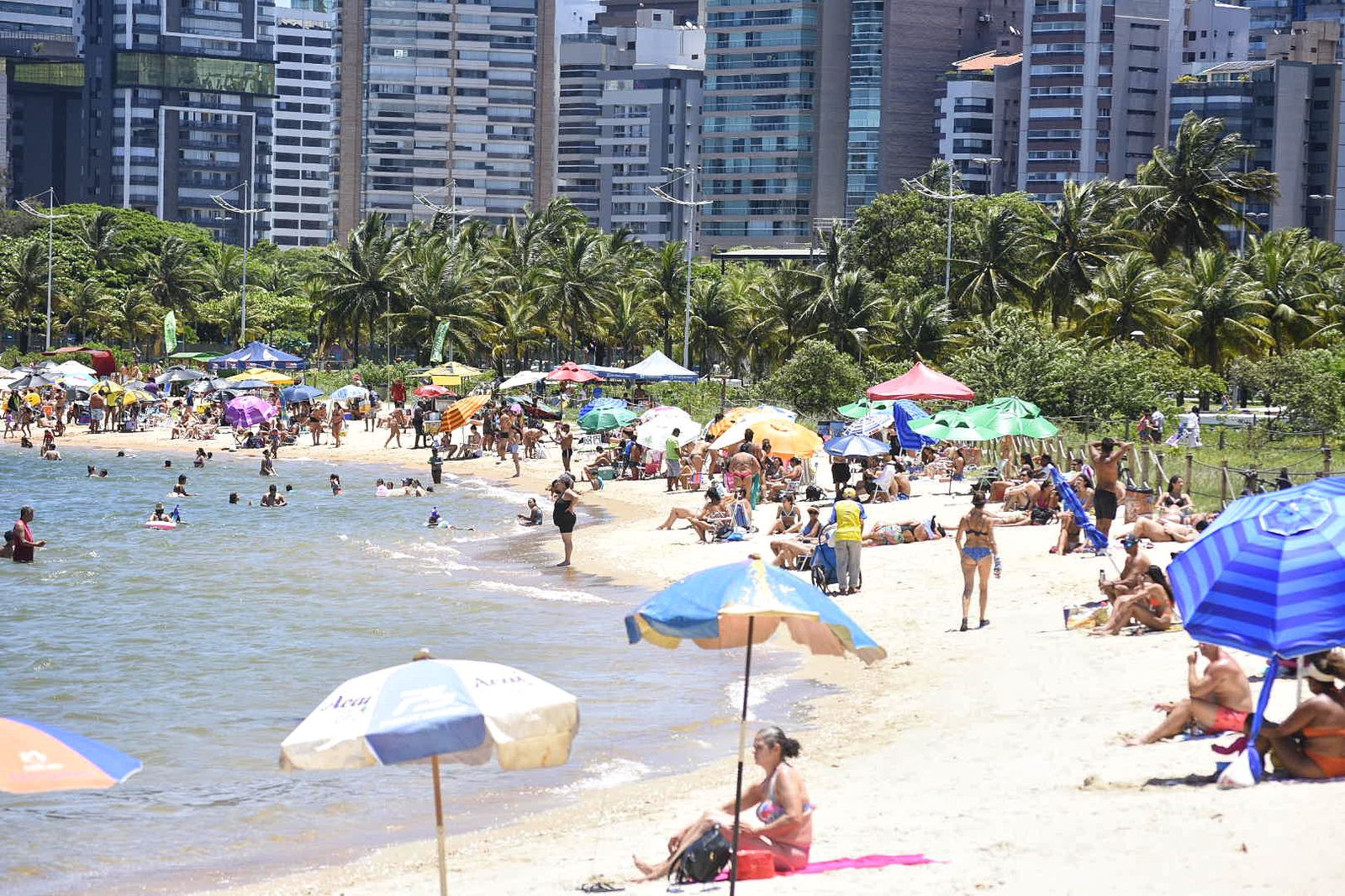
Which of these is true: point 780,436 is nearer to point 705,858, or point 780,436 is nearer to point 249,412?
point 705,858

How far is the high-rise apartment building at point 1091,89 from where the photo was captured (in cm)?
11531

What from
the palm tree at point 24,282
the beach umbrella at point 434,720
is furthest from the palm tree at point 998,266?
the beach umbrella at point 434,720

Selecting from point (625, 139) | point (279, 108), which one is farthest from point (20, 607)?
point (279, 108)

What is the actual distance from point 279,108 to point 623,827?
6749 inches

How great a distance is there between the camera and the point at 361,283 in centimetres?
6712

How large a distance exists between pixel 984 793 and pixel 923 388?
2304cm

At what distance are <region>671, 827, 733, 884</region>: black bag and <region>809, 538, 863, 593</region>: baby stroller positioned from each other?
38.9 ft

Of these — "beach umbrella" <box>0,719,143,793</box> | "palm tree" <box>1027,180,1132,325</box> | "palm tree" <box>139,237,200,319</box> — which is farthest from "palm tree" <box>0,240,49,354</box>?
"beach umbrella" <box>0,719,143,793</box>

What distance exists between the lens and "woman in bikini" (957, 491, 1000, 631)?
17406 millimetres

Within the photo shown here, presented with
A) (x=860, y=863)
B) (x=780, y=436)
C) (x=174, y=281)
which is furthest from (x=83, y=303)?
(x=860, y=863)

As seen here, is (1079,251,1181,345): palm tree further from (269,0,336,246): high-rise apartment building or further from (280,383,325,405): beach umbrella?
(269,0,336,246): high-rise apartment building

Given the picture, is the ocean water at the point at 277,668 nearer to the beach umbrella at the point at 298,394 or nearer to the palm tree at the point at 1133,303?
the beach umbrella at the point at 298,394

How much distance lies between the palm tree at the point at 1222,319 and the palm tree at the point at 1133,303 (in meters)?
0.94

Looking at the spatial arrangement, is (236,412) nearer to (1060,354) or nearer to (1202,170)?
(1060,354)
